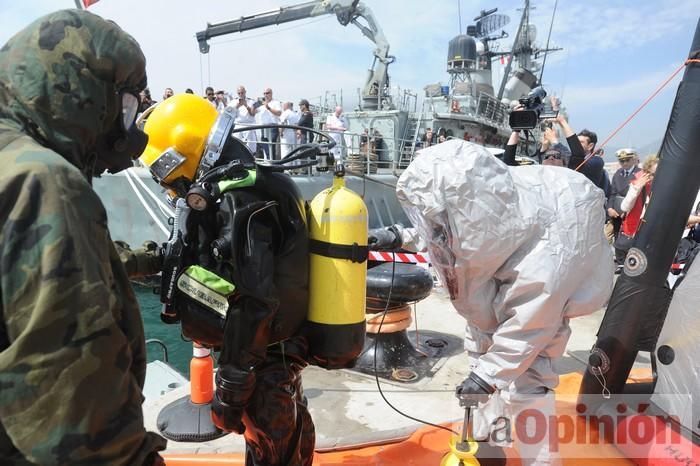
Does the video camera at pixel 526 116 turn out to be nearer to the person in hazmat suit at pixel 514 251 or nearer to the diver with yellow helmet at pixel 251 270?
the person in hazmat suit at pixel 514 251

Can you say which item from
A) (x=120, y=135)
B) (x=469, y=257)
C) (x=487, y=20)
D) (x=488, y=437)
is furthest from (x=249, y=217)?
(x=487, y=20)

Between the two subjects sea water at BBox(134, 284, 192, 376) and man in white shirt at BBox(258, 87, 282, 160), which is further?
man in white shirt at BBox(258, 87, 282, 160)

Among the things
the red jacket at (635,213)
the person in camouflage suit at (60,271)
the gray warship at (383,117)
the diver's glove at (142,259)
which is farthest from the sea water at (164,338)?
the red jacket at (635,213)

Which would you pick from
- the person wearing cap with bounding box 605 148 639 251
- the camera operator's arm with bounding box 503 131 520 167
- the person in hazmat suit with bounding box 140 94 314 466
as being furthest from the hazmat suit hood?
the person wearing cap with bounding box 605 148 639 251

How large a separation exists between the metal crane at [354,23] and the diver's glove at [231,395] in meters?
15.4

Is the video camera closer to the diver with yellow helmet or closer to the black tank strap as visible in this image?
the diver with yellow helmet

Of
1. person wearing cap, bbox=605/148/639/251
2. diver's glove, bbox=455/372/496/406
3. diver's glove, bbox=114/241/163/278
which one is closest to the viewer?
diver's glove, bbox=114/241/163/278

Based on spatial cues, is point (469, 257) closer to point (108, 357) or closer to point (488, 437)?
point (488, 437)

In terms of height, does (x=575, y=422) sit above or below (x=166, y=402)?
above

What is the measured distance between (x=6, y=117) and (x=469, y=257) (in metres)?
1.67

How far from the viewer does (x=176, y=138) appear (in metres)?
1.81

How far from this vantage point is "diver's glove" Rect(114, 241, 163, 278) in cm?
178

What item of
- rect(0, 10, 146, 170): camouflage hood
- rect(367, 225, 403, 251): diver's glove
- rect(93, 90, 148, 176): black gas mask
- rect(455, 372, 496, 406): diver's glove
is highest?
rect(0, 10, 146, 170): camouflage hood

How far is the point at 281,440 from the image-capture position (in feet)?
6.26
